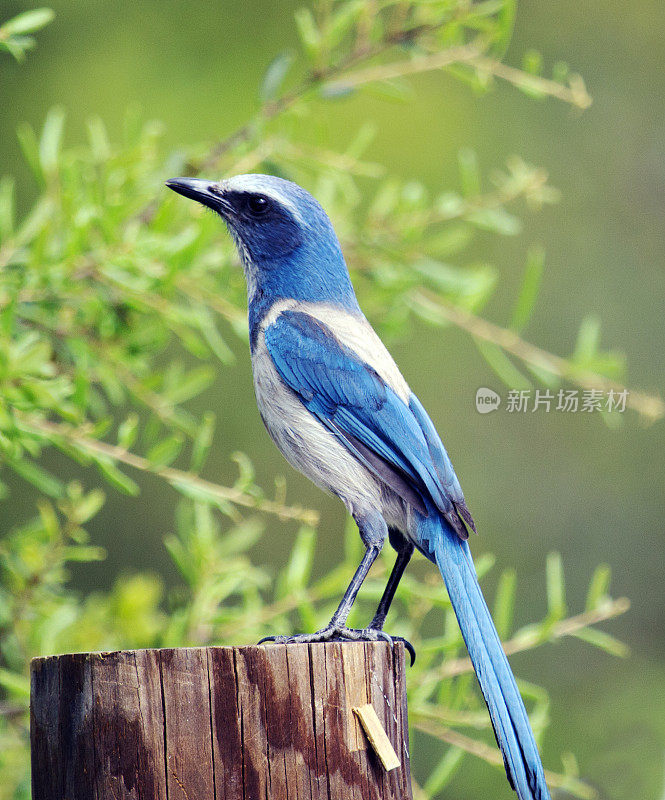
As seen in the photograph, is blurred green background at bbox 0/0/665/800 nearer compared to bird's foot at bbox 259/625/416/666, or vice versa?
bird's foot at bbox 259/625/416/666

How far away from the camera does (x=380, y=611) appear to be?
312 cm

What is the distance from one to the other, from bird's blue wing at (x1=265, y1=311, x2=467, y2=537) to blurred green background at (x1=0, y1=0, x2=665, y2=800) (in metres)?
2.89

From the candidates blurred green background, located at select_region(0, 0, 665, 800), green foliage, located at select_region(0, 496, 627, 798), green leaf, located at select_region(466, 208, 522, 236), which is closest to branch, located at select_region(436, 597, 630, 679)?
green foliage, located at select_region(0, 496, 627, 798)

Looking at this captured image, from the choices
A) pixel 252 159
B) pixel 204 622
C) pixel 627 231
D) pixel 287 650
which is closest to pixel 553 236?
pixel 627 231

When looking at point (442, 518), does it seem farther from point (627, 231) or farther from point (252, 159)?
point (627, 231)

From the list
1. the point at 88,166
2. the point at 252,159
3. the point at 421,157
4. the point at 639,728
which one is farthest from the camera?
the point at 421,157

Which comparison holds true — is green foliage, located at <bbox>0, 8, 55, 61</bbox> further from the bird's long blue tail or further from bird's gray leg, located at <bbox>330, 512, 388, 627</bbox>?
the bird's long blue tail

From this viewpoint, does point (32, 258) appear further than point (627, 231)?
No

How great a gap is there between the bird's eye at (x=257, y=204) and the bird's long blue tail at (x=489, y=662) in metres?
1.23

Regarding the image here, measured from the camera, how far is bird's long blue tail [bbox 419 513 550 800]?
99.6 inches

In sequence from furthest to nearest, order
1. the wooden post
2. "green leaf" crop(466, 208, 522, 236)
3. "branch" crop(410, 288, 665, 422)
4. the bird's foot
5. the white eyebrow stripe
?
"green leaf" crop(466, 208, 522, 236) → "branch" crop(410, 288, 665, 422) → the white eyebrow stripe → the bird's foot → the wooden post

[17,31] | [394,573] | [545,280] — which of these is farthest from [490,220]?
[545,280]

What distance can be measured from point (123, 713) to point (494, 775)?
457 cm

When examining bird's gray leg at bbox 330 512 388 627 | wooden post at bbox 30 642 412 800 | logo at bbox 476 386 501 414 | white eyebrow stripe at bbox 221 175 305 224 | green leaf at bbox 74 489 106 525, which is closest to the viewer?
wooden post at bbox 30 642 412 800
